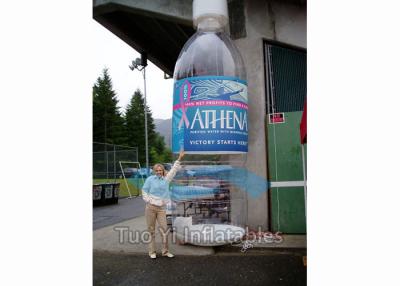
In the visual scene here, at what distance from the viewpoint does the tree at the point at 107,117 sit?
1636 inches

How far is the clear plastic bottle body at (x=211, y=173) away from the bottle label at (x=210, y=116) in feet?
3.36

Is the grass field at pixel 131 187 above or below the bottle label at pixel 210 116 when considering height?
below

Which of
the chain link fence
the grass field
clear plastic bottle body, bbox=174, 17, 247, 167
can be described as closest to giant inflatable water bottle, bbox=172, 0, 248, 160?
clear plastic bottle body, bbox=174, 17, 247, 167

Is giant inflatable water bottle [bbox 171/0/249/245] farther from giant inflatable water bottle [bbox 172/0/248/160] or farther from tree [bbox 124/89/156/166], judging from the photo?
tree [bbox 124/89/156/166]

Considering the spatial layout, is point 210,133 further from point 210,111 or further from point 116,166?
point 116,166

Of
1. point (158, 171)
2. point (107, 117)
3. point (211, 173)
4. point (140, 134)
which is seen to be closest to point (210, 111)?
point (158, 171)

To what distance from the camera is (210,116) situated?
439 cm

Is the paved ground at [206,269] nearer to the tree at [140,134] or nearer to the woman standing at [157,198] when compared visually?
the woman standing at [157,198]

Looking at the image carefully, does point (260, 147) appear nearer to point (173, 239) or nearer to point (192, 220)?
point (192, 220)

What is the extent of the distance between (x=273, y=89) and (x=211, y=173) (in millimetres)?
2126

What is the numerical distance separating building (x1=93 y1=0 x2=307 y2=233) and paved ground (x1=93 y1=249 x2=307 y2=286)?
3.82ft

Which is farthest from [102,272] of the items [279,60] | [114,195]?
[114,195]

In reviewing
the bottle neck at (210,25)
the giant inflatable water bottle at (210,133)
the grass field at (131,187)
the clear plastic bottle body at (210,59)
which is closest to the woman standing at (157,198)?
the giant inflatable water bottle at (210,133)

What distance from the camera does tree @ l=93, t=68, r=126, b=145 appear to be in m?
41.6
